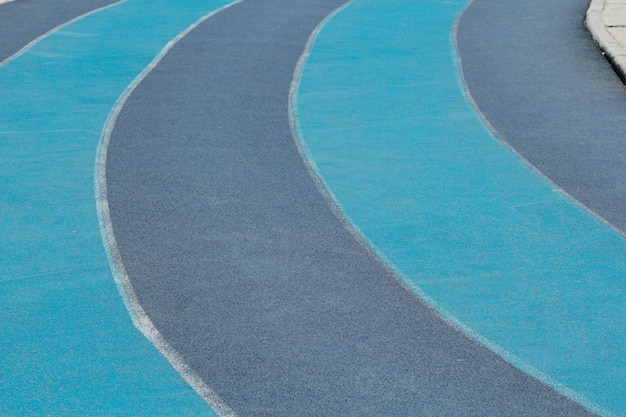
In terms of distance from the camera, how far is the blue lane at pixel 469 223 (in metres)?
5.17

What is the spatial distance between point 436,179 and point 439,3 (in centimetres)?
884

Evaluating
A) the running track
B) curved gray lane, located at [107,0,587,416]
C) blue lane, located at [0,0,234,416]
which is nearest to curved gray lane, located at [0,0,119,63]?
blue lane, located at [0,0,234,416]

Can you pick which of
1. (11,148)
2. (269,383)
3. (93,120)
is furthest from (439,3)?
(269,383)

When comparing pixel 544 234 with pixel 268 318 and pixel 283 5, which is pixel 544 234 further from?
pixel 283 5

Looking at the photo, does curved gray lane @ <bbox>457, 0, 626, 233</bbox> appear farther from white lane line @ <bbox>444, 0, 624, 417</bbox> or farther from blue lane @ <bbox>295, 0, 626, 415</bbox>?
blue lane @ <bbox>295, 0, 626, 415</bbox>

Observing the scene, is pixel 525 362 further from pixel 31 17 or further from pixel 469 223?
pixel 31 17

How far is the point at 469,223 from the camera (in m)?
6.76

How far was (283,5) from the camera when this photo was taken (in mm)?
15602

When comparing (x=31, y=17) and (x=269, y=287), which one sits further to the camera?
(x=31, y=17)

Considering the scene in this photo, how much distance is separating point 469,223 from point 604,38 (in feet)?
21.2

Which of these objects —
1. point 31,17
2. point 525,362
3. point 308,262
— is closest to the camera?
point 525,362

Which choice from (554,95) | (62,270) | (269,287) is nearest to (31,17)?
(554,95)

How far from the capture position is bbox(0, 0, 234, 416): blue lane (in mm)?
4625

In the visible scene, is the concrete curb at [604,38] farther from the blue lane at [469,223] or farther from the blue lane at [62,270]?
the blue lane at [62,270]
